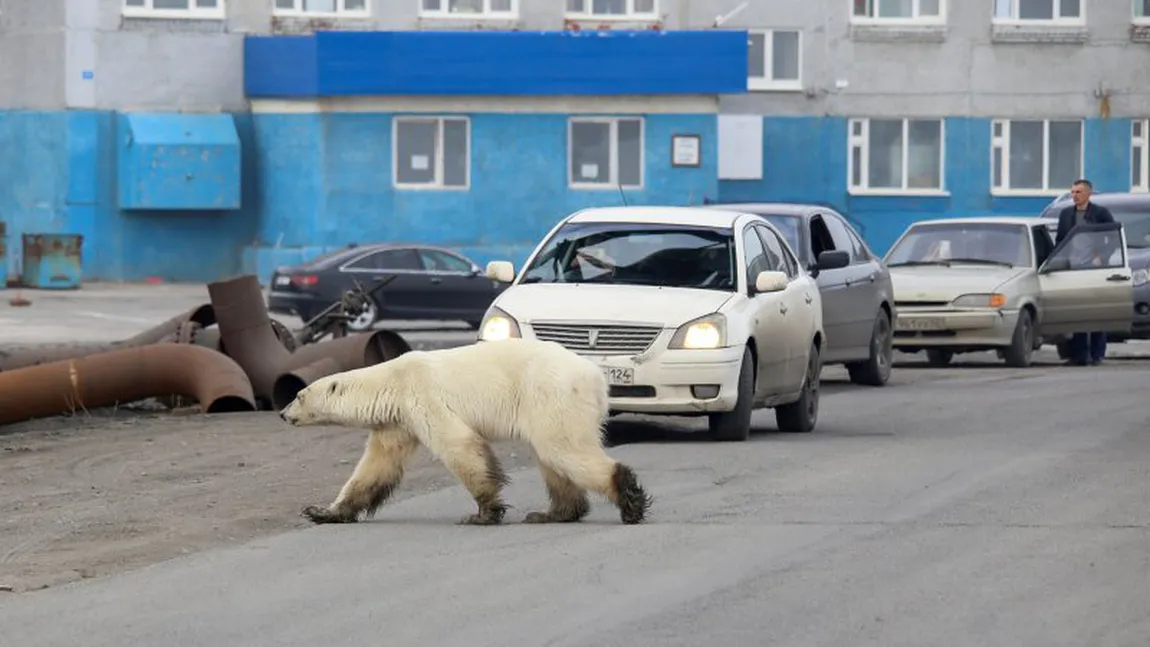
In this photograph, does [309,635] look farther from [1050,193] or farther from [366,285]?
[1050,193]

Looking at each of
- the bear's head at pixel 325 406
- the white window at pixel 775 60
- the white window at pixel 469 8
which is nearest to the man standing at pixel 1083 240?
the bear's head at pixel 325 406

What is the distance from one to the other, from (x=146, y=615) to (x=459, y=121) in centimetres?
3644

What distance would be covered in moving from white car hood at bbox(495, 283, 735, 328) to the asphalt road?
1.00 m

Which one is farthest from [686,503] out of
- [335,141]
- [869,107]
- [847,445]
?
[869,107]

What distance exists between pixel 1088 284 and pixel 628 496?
15620 millimetres

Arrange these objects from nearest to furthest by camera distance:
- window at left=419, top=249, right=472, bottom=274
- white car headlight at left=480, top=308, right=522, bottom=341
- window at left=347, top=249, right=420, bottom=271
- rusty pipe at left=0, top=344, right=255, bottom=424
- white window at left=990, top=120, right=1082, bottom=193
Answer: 1. white car headlight at left=480, top=308, right=522, bottom=341
2. rusty pipe at left=0, top=344, right=255, bottom=424
3. window at left=347, top=249, right=420, bottom=271
4. window at left=419, top=249, right=472, bottom=274
5. white window at left=990, top=120, right=1082, bottom=193

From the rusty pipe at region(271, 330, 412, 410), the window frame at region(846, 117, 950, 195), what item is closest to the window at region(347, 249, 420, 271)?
the rusty pipe at region(271, 330, 412, 410)

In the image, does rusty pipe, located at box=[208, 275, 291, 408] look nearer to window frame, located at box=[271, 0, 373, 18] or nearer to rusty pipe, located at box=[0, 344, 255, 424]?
rusty pipe, located at box=[0, 344, 255, 424]

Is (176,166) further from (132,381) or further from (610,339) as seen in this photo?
(610,339)

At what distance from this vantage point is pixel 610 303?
1584 cm

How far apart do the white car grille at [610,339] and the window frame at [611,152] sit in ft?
97.9

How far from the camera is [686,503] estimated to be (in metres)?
12.6

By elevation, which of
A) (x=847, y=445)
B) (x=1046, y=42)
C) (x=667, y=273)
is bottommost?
(x=847, y=445)

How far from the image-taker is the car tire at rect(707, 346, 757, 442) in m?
16.0
